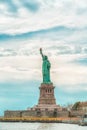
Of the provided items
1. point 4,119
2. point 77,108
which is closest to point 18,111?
point 4,119

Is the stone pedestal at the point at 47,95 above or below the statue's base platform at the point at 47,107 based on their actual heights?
above

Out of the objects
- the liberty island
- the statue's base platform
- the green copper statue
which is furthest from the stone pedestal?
the green copper statue

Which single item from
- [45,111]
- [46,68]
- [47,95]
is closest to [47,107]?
[45,111]

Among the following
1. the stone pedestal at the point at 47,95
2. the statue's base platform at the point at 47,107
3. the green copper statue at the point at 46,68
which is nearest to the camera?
the statue's base platform at the point at 47,107

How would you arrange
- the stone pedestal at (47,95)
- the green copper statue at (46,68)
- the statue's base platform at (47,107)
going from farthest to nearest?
the green copper statue at (46,68), the stone pedestal at (47,95), the statue's base platform at (47,107)

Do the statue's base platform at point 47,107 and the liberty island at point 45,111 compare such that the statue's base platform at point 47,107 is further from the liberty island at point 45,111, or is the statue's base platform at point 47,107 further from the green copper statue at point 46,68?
the green copper statue at point 46,68

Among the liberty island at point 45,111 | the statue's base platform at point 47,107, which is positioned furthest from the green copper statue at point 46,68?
the statue's base platform at point 47,107

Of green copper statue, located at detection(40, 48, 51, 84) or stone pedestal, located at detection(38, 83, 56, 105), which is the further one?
green copper statue, located at detection(40, 48, 51, 84)

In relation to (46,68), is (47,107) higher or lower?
lower

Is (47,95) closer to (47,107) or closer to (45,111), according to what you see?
(47,107)

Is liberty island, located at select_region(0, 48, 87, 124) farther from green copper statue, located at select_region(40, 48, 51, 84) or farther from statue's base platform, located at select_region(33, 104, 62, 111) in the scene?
green copper statue, located at select_region(40, 48, 51, 84)

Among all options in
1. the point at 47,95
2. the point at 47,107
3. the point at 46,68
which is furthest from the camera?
the point at 46,68

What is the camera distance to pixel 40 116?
4636 inches

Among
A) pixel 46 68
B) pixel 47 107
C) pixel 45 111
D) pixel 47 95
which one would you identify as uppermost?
pixel 46 68
